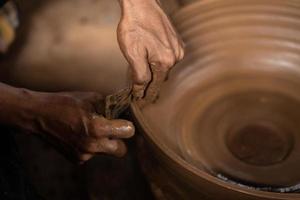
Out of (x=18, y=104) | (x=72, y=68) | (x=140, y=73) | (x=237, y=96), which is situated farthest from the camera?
(x=72, y=68)

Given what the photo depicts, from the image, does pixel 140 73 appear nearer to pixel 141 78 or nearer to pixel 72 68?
pixel 141 78

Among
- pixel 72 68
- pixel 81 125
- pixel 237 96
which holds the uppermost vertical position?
pixel 81 125

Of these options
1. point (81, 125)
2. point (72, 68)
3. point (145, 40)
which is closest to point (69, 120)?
point (81, 125)

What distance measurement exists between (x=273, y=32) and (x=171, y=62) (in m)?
0.52

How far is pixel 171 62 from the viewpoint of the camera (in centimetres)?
109

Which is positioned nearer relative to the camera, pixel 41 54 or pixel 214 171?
pixel 214 171

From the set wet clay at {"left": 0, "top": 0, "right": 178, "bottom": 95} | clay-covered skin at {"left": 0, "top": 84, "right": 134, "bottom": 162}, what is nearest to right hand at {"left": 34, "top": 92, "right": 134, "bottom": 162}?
clay-covered skin at {"left": 0, "top": 84, "right": 134, "bottom": 162}

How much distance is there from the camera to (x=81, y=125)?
3.51 ft

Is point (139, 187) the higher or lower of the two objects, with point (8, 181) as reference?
lower

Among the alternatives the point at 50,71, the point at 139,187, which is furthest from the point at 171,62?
the point at 50,71

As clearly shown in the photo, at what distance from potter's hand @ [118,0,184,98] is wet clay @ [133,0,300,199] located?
8.1 inches

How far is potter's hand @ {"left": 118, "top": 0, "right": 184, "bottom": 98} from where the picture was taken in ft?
3.39

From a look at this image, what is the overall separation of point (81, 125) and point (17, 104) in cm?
18

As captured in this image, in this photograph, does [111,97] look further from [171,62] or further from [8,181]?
[8,181]
